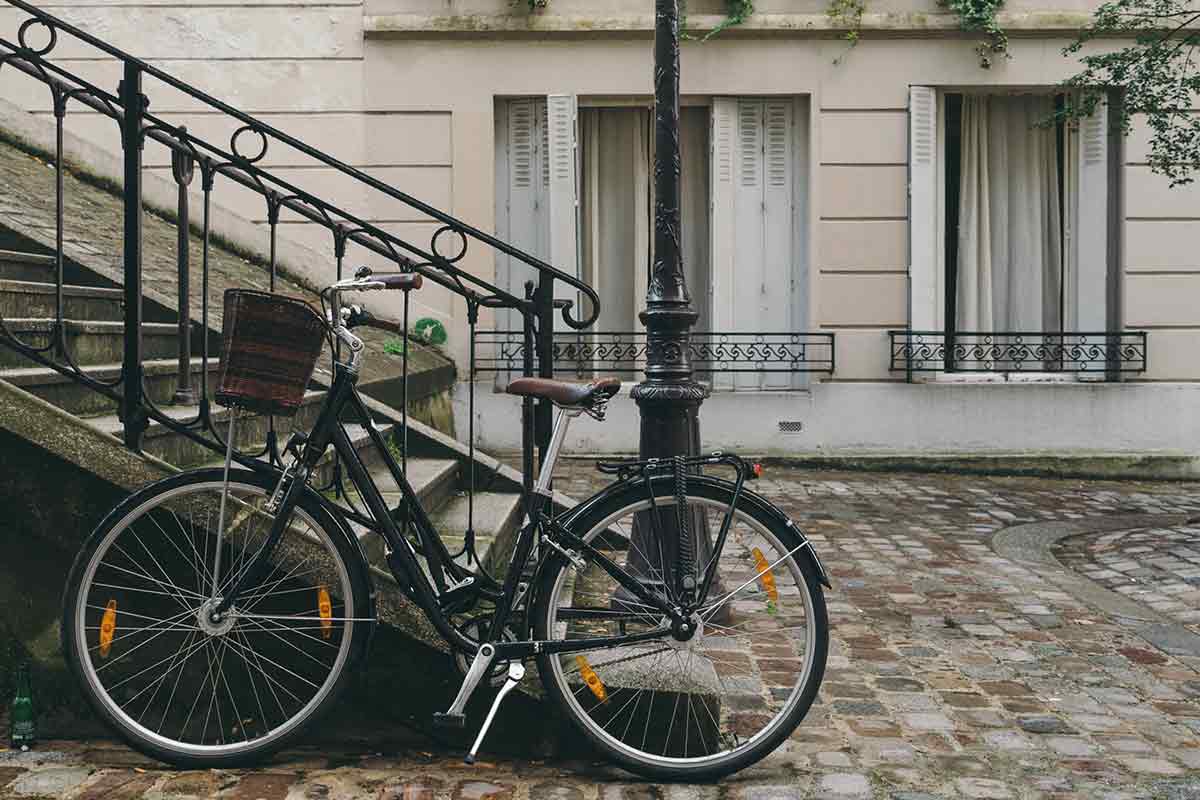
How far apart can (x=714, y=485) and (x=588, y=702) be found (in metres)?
0.74

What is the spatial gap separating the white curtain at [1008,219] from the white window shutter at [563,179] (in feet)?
11.8

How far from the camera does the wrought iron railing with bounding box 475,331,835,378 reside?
1206 centimetres

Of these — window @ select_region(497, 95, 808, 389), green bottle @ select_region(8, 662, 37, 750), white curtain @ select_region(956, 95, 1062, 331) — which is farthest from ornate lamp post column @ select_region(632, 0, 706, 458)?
white curtain @ select_region(956, 95, 1062, 331)

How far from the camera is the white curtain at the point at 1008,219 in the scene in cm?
1241

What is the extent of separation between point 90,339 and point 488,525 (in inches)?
72.2

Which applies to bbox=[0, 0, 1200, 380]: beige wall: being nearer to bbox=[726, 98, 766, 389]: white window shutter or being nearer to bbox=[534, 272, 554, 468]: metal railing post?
bbox=[726, 98, 766, 389]: white window shutter

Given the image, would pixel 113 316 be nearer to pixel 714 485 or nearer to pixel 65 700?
pixel 65 700

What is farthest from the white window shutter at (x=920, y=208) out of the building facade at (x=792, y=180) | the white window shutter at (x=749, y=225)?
the white window shutter at (x=749, y=225)

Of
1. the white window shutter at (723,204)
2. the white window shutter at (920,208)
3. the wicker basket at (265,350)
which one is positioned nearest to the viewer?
the wicker basket at (265,350)

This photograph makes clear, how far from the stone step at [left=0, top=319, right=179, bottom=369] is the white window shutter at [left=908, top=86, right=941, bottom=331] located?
7.59m

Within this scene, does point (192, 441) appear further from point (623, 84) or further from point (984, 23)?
point (984, 23)

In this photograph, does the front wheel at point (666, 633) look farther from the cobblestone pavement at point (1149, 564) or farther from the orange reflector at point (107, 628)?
the cobblestone pavement at point (1149, 564)

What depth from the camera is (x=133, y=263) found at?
13.7ft

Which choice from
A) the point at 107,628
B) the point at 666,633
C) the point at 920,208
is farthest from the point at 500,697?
the point at 920,208
